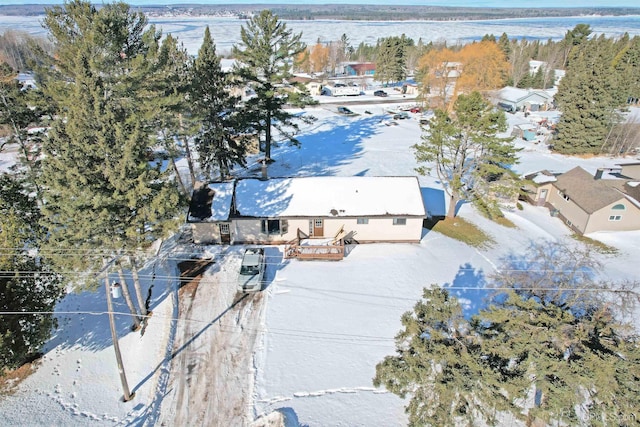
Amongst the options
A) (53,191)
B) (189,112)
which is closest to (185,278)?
(53,191)

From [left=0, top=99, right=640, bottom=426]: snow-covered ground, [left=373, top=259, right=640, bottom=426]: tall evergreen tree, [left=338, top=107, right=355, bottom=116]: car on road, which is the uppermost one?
[left=373, top=259, right=640, bottom=426]: tall evergreen tree

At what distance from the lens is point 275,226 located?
1014 inches

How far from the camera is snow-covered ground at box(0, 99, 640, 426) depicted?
15.4 meters

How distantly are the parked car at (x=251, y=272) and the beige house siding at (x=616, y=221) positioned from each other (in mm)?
24592

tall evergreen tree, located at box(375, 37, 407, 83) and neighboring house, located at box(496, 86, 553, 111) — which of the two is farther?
tall evergreen tree, located at box(375, 37, 407, 83)

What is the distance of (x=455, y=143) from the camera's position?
26.9 m

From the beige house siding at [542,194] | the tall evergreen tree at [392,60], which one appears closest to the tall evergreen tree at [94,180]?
the beige house siding at [542,194]

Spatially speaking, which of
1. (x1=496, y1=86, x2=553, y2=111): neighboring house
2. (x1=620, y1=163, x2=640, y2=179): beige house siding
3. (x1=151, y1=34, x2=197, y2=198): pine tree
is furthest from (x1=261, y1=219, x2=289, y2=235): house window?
(x1=496, y1=86, x2=553, y2=111): neighboring house

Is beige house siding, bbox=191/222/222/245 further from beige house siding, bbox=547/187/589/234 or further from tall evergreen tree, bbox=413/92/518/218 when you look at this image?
beige house siding, bbox=547/187/589/234

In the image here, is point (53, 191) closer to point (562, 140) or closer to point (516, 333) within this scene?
point (516, 333)

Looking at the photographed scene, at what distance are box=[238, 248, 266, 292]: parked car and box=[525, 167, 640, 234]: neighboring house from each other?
24.4 metres

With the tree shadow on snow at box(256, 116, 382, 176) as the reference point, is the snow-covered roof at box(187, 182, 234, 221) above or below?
above

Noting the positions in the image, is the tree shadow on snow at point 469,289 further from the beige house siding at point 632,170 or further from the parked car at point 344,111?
the parked car at point 344,111

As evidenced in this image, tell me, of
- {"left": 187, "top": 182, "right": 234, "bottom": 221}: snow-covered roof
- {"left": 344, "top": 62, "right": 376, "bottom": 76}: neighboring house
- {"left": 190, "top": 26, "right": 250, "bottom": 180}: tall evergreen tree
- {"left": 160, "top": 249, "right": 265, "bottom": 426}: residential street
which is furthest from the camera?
{"left": 344, "top": 62, "right": 376, "bottom": 76}: neighboring house
